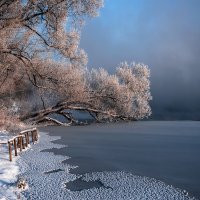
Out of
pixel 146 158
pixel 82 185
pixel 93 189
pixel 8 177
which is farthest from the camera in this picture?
pixel 146 158

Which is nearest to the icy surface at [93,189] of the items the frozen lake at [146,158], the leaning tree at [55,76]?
the frozen lake at [146,158]

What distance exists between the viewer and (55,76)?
28844 mm

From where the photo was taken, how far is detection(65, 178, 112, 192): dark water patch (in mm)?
9680

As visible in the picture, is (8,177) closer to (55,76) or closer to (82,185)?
(82,185)

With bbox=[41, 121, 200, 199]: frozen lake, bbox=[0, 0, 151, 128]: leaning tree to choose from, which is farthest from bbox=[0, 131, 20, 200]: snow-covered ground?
bbox=[0, 0, 151, 128]: leaning tree

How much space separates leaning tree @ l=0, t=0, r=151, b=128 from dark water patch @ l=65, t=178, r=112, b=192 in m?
11.2

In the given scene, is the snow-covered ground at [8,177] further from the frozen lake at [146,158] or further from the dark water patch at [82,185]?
the frozen lake at [146,158]

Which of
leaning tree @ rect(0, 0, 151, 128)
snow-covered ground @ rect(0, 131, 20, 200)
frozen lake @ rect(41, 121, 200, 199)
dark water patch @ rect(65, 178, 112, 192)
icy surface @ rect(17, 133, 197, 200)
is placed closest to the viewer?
icy surface @ rect(17, 133, 197, 200)

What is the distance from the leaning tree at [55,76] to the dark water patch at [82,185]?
11.2 metres

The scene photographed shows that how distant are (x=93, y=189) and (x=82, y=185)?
1.76 feet

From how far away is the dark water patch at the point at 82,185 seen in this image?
9.68 meters

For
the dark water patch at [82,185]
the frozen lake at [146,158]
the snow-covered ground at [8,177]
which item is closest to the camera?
the snow-covered ground at [8,177]

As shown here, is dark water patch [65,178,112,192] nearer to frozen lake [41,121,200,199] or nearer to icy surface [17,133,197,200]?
icy surface [17,133,197,200]

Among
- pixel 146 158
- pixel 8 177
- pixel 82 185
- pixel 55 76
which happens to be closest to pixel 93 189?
pixel 82 185
